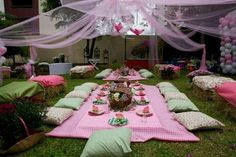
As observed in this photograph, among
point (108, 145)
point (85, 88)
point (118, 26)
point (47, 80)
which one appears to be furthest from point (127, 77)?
point (108, 145)

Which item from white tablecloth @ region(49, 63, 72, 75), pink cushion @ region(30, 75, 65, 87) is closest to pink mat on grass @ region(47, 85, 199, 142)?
pink cushion @ region(30, 75, 65, 87)

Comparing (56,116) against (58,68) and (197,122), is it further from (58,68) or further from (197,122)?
(58,68)

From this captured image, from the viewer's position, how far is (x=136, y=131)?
4.20 m

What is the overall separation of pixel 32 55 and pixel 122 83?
3.23 meters

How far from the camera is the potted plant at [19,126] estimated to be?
351 cm

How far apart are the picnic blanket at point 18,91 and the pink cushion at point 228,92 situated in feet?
11.1

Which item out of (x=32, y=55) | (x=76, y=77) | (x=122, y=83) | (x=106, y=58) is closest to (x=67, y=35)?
(x=122, y=83)

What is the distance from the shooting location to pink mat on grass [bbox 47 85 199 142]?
4017 millimetres

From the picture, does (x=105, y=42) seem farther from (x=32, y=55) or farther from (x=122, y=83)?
(x=122, y=83)

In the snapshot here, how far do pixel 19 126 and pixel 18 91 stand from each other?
1.58 metres

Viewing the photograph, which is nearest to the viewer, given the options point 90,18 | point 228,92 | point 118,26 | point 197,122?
point 197,122

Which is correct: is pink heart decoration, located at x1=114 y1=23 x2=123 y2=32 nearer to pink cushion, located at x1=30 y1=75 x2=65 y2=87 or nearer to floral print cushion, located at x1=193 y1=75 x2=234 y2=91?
pink cushion, located at x1=30 y1=75 x2=65 y2=87

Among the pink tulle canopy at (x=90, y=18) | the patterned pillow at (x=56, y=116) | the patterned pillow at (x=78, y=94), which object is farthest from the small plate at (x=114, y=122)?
the pink tulle canopy at (x=90, y=18)

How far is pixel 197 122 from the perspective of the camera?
4.21 m
